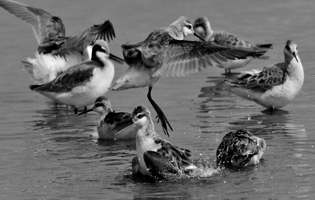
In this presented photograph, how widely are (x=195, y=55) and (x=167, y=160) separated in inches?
112

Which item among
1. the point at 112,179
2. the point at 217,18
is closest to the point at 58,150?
the point at 112,179

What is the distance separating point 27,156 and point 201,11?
11.0 meters

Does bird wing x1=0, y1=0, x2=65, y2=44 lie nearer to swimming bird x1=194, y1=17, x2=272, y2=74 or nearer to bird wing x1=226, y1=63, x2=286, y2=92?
swimming bird x1=194, y1=17, x2=272, y2=74

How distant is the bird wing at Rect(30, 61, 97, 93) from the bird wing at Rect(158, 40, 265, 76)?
2.08 meters

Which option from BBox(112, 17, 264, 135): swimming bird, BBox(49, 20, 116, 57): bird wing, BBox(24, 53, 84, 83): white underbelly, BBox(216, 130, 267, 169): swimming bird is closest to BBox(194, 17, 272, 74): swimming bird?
BBox(49, 20, 116, 57): bird wing

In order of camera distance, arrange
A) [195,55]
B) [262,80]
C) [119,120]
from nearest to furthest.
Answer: [195,55]
[119,120]
[262,80]

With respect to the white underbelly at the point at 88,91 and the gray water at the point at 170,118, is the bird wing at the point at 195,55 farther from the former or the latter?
the white underbelly at the point at 88,91

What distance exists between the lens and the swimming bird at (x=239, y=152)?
37.4 feet

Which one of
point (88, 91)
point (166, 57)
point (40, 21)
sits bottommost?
point (88, 91)

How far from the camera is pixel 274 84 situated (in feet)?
50.5

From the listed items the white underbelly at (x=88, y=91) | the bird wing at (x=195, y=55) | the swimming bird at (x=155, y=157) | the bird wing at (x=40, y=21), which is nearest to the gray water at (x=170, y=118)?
the swimming bird at (x=155, y=157)

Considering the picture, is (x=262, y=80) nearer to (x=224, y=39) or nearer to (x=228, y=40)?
(x=228, y=40)

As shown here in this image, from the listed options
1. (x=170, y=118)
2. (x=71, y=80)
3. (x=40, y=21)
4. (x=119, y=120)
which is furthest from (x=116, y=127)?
(x=40, y=21)

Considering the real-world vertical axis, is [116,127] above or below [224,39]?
below
